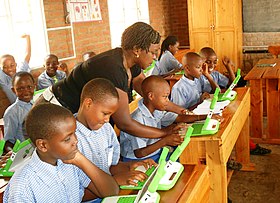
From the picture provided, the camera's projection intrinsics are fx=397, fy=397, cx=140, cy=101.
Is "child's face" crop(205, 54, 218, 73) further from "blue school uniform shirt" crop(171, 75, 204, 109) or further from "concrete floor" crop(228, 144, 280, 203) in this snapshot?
"concrete floor" crop(228, 144, 280, 203)

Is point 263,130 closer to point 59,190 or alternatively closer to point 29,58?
point 29,58

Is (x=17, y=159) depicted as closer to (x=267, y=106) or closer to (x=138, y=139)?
(x=138, y=139)

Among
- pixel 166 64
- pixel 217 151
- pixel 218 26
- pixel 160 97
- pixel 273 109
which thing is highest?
pixel 218 26

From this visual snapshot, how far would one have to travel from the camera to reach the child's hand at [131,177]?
1620 mm

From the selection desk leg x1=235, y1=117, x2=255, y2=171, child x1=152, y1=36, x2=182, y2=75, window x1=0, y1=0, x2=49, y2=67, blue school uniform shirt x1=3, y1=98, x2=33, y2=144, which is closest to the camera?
blue school uniform shirt x1=3, y1=98, x2=33, y2=144

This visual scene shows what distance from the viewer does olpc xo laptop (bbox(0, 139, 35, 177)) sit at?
1990 mm

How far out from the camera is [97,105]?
1.78 m

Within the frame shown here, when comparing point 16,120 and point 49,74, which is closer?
point 16,120

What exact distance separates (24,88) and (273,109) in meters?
2.53

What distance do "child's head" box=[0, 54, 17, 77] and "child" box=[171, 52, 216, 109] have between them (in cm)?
193

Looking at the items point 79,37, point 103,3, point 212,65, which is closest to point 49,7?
point 79,37

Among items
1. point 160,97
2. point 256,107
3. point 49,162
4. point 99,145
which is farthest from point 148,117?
point 256,107

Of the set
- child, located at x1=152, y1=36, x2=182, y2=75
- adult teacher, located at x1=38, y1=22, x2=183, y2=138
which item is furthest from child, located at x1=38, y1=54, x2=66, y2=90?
adult teacher, located at x1=38, y1=22, x2=183, y2=138

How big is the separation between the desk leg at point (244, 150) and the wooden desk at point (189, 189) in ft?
6.32
